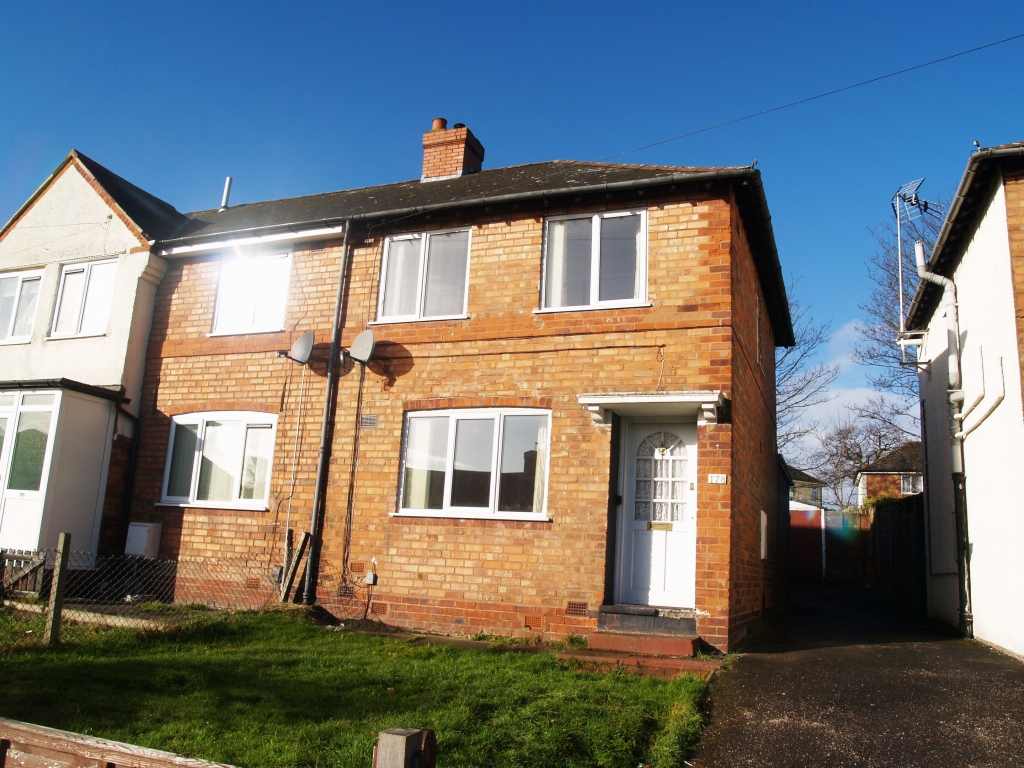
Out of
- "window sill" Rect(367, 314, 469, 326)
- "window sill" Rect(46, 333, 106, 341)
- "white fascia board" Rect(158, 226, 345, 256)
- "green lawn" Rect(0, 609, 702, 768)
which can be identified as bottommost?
"green lawn" Rect(0, 609, 702, 768)

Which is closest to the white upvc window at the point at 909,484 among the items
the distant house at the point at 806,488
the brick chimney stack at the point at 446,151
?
the distant house at the point at 806,488

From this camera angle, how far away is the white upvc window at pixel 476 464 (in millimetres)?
9922

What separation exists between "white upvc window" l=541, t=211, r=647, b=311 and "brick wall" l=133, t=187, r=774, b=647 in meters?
0.16

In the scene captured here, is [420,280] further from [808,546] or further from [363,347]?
[808,546]

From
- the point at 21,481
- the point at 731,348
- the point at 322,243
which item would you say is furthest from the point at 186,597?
the point at 731,348

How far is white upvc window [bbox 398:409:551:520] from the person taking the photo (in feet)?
32.6

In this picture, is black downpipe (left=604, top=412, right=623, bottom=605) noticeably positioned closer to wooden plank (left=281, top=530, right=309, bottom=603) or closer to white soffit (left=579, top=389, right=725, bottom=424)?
white soffit (left=579, top=389, right=725, bottom=424)

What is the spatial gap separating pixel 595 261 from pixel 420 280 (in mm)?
2553

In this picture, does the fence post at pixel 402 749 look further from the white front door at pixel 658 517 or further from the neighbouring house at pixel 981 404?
the neighbouring house at pixel 981 404

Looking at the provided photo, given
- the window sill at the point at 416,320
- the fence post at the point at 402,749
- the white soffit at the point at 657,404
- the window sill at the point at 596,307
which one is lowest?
the fence post at the point at 402,749

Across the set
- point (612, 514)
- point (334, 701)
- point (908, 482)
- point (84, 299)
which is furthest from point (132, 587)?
point (908, 482)

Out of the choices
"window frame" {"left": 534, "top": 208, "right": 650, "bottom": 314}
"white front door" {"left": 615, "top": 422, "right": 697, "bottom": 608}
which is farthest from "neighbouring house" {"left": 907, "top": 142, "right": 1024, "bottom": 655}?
"window frame" {"left": 534, "top": 208, "right": 650, "bottom": 314}

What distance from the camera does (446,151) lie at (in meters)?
14.6

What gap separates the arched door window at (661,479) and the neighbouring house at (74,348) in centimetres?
792
